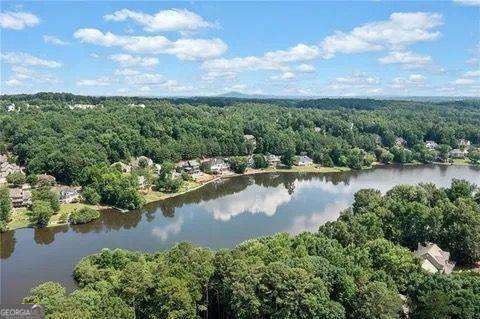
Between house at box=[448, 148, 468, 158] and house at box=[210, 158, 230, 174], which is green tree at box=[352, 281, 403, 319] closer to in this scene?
house at box=[210, 158, 230, 174]

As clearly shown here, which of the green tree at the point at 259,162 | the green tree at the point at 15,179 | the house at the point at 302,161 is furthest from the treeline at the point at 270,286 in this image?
the house at the point at 302,161

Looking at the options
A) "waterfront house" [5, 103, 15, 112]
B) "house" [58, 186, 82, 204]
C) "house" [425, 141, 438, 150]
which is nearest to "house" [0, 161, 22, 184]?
"house" [58, 186, 82, 204]

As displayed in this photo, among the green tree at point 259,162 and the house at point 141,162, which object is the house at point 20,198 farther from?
the green tree at point 259,162

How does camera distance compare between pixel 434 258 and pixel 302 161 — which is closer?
pixel 434 258

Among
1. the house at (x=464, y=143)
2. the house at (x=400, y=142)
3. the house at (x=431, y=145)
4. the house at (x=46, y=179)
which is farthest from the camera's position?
the house at (x=400, y=142)

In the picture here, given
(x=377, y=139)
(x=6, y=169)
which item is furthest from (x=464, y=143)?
(x=6, y=169)

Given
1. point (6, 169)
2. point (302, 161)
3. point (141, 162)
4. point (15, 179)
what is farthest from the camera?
point (302, 161)

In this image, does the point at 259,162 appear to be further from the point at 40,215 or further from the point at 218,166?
the point at 40,215
